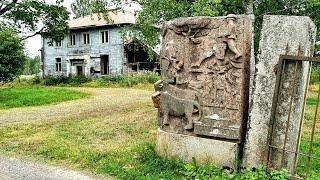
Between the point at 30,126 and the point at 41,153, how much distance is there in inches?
148

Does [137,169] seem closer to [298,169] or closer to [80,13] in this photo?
[298,169]

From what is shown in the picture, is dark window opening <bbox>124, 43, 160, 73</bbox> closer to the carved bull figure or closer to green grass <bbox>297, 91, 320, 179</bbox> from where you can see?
green grass <bbox>297, 91, 320, 179</bbox>

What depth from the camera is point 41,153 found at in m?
8.16

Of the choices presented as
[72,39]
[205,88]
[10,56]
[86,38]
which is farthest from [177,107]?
[72,39]

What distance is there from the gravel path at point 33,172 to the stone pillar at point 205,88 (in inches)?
62.5

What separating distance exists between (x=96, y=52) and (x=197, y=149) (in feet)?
107

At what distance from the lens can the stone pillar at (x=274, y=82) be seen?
221 inches

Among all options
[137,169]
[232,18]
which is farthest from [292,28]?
[137,169]

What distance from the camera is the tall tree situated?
90.0 feet

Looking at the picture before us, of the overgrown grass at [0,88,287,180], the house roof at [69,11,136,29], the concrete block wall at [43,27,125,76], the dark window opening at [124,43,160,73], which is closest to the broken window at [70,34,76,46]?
the concrete block wall at [43,27,125,76]

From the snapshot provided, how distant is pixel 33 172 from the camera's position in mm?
6766

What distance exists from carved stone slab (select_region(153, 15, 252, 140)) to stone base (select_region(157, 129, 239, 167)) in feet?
0.38

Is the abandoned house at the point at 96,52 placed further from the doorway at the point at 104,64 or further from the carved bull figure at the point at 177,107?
the carved bull figure at the point at 177,107

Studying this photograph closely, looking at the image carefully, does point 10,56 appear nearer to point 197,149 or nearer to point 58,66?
point 197,149
